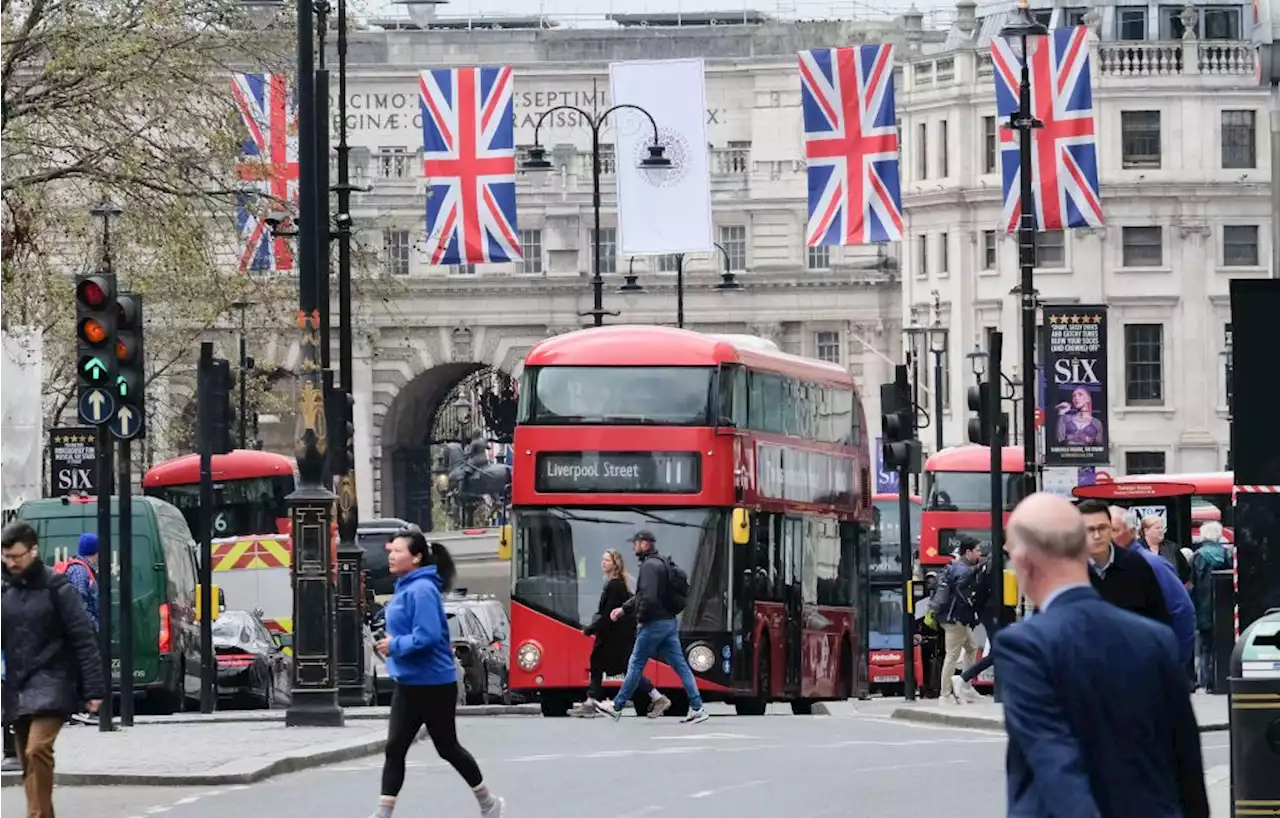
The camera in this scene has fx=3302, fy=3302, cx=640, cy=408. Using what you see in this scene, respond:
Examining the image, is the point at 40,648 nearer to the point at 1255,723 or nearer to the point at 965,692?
the point at 1255,723

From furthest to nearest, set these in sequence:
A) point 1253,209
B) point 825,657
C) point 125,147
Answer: point 1253,209
point 825,657
point 125,147

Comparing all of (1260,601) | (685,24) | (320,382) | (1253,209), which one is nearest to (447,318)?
(685,24)

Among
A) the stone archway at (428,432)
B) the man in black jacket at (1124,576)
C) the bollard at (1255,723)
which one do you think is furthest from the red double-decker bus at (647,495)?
the stone archway at (428,432)

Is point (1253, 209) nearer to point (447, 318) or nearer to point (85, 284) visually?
point (447, 318)

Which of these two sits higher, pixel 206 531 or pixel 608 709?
pixel 206 531

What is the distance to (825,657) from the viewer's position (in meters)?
34.3

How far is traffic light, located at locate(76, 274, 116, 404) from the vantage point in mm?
24188

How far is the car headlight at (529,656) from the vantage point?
3047cm

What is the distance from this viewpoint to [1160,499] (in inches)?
1700

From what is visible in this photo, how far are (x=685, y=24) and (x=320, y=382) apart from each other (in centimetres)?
8331

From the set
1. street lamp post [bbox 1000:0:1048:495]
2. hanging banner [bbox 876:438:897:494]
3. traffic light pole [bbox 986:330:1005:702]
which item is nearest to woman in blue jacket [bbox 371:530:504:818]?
traffic light pole [bbox 986:330:1005:702]

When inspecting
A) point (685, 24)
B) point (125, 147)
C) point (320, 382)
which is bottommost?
point (320, 382)

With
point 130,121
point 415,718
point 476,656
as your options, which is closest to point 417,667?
point 415,718

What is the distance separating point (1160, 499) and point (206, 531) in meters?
16.3
